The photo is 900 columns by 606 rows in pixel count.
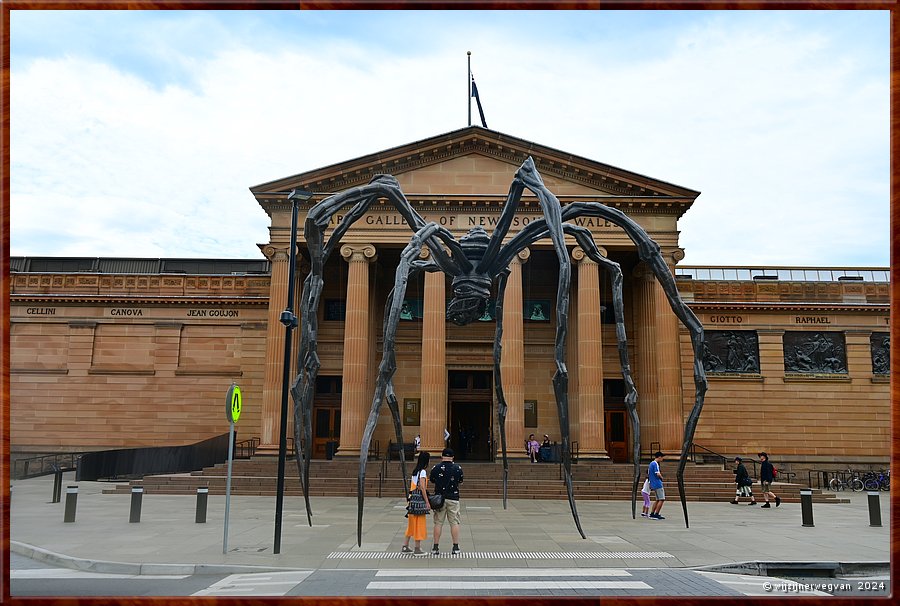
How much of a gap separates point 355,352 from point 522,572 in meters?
22.3

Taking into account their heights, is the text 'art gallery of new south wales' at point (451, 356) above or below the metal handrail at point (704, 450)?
above

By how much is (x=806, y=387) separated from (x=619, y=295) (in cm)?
2987

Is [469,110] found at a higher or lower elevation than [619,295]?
higher

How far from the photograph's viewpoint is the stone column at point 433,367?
30344mm

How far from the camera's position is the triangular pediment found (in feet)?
107

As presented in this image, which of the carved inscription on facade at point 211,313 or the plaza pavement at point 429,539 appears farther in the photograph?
the carved inscription on facade at point 211,313

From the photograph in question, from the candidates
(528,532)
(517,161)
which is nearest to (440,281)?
(517,161)

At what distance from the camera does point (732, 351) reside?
36719mm

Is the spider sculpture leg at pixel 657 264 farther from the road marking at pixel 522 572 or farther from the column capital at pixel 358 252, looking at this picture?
the column capital at pixel 358 252

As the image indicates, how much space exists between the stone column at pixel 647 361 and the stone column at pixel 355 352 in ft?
44.0

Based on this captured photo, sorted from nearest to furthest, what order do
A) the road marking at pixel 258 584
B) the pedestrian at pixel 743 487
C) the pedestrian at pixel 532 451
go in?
the road marking at pixel 258 584 < the pedestrian at pixel 743 487 < the pedestrian at pixel 532 451

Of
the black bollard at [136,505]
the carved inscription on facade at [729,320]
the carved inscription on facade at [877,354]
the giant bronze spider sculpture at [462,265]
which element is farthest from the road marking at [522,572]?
the carved inscription on facade at [877,354]

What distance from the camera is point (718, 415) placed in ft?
119

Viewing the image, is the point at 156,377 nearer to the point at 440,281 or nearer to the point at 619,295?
the point at 440,281
